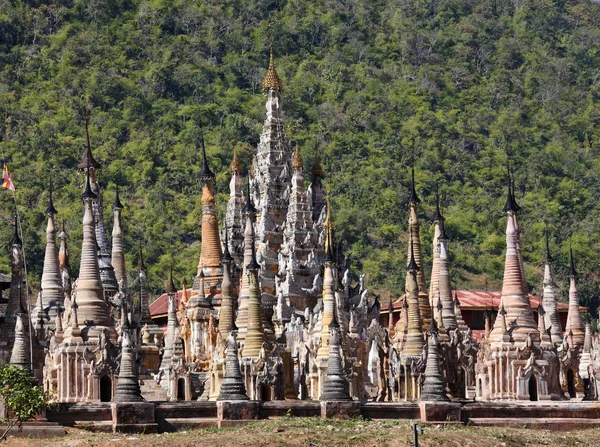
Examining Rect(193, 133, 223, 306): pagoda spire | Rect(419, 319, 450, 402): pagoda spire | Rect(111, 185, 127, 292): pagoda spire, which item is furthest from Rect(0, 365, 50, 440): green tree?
Rect(193, 133, 223, 306): pagoda spire

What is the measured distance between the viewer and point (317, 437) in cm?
4803

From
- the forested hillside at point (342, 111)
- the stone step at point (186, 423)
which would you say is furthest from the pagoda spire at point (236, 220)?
the stone step at point (186, 423)

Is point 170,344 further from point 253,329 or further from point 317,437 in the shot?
point 317,437

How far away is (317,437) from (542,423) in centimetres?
910

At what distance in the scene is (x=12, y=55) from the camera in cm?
15862

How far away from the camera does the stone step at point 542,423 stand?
53.1 meters

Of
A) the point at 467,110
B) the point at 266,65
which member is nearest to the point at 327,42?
the point at 266,65

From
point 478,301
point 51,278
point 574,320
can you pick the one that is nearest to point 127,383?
point 51,278

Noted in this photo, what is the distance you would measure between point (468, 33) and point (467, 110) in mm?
20407

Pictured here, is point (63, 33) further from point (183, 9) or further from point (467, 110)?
point (467, 110)

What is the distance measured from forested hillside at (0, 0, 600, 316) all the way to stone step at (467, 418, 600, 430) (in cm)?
6155

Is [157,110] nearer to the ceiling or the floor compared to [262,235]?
nearer to the ceiling

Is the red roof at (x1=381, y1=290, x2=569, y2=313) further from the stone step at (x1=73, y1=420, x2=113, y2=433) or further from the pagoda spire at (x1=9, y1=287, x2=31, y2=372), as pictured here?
the stone step at (x1=73, y1=420, x2=113, y2=433)

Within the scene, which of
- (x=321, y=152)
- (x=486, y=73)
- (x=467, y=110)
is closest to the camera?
(x=321, y=152)
